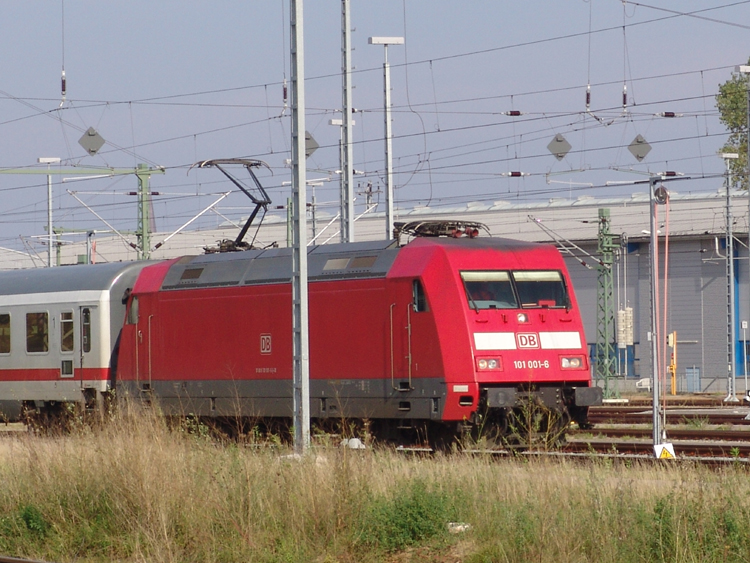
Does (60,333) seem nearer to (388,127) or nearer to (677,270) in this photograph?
(388,127)

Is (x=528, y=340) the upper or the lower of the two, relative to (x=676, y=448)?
upper

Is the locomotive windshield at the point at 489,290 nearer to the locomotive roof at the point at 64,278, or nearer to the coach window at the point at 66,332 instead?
the locomotive roof at the point at 64,278

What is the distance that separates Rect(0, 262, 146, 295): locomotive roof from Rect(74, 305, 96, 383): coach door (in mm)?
546

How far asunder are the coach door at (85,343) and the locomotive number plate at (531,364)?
30.9ft

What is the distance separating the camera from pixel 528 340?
17.6 meters

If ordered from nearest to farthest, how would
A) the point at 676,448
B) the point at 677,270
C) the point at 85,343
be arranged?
the point at 676,448 → the point at 85,343 → the point at 677,270

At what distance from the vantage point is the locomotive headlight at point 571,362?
58.6 feet

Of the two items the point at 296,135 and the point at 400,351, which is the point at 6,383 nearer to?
the point at 400,351

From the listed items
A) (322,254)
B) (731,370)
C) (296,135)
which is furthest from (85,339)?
(731,370)

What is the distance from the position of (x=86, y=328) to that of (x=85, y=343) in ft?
1.00

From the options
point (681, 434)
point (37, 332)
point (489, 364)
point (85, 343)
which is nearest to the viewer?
point (489, 364)

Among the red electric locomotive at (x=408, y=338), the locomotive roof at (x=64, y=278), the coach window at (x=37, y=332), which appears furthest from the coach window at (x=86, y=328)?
the red electric locomotive at (x=408, y=338)

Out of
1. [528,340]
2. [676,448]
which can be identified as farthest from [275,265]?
[676,448]

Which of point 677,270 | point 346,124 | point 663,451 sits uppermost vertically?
point 346,124
